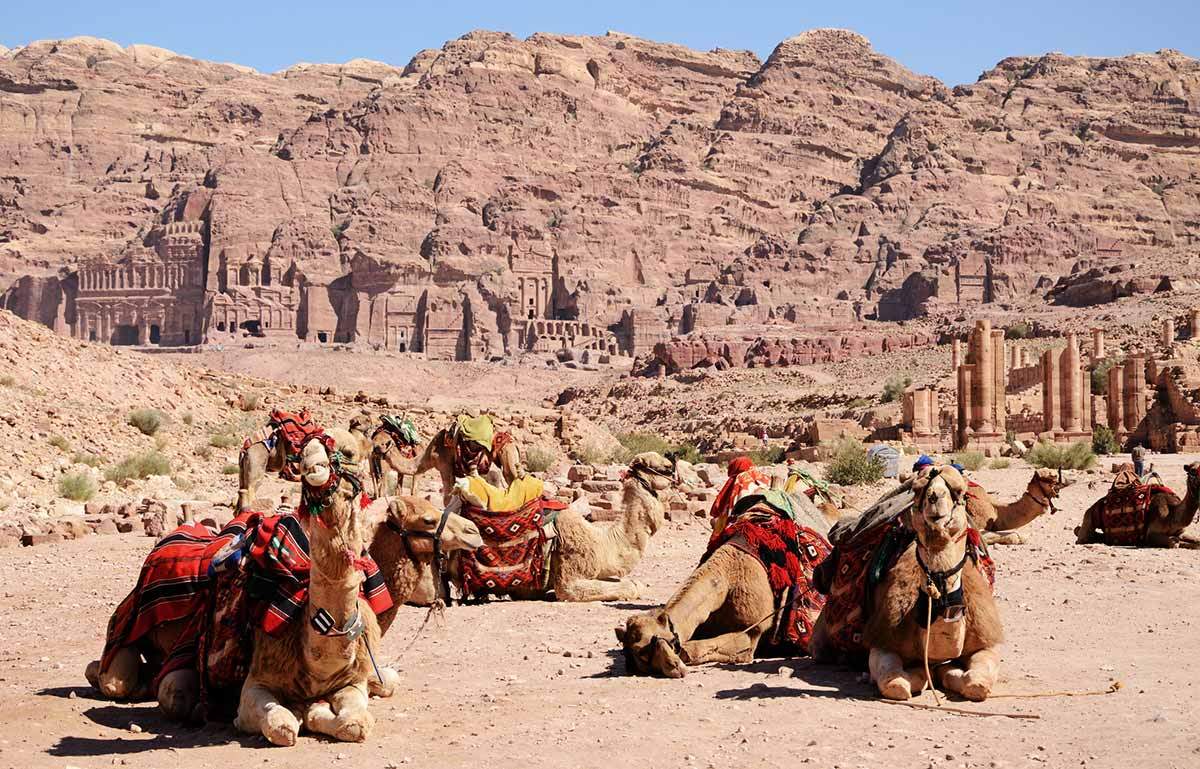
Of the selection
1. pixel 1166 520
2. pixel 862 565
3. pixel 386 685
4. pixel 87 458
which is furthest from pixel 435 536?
pixel 87 458

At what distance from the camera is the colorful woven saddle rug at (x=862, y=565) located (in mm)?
7238

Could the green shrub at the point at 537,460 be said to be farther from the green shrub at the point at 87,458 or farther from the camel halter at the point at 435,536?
the camel halter at the point at 435,536

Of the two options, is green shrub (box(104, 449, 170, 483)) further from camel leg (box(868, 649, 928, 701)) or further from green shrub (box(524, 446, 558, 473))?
camel leg (box(868, 649, 928, 701))

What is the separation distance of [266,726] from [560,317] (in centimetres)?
10570

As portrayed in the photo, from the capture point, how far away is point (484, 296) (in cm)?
10831

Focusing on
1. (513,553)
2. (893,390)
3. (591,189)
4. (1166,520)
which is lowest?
(513,553)

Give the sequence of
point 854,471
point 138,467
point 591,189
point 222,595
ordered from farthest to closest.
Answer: point 591,189
point 854,471
point 138,467
point 222,595

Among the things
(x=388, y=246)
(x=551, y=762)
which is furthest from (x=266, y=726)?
(x=388, y=246)

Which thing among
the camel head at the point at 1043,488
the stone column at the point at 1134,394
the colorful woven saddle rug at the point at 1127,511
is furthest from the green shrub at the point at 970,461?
the camel head at the point at 1043,488

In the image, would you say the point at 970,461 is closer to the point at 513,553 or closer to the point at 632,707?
the point at 513,553

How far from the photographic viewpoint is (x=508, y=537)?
408 inches

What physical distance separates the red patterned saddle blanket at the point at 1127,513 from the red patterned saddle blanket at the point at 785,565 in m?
6.74

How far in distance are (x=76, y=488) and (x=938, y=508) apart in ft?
50.5

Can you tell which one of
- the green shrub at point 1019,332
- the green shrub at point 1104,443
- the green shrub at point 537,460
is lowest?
the green shrub at point 537,460
